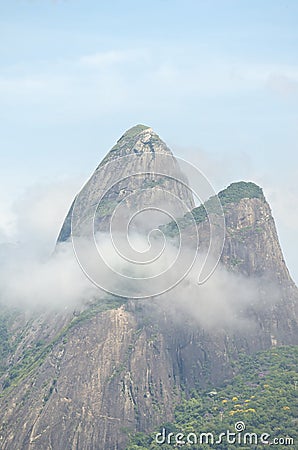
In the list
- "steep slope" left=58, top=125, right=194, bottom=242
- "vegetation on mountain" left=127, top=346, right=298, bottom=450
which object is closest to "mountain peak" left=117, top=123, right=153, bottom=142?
"steep slope" left=58, top=125, right=194, bottom=242

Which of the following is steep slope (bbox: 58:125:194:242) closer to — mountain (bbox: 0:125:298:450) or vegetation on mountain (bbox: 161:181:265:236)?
mountain (bbox: 0:125:298:450)

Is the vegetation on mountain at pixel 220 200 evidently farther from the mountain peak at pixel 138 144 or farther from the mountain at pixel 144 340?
the mountain peak at pixel 138 144

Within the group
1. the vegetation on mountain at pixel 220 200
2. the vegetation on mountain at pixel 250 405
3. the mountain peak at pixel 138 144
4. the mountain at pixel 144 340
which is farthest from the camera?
the mountain peak at pixel 138 144

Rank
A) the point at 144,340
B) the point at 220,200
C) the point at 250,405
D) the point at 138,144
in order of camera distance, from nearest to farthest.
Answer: the point at 250,405 → the point at 144,340 → the point at 220,200 → the point at 138,144

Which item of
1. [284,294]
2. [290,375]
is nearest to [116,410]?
[290,375]

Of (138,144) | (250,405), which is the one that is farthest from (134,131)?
(250,405)

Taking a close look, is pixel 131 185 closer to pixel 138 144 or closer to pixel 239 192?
pixel 138 144

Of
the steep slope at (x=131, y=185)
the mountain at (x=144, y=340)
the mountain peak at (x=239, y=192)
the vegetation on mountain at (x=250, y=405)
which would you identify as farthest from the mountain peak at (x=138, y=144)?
the vegetation on mountain at (x=250, y=405)

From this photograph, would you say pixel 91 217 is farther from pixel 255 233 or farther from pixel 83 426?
pixel 83 426
